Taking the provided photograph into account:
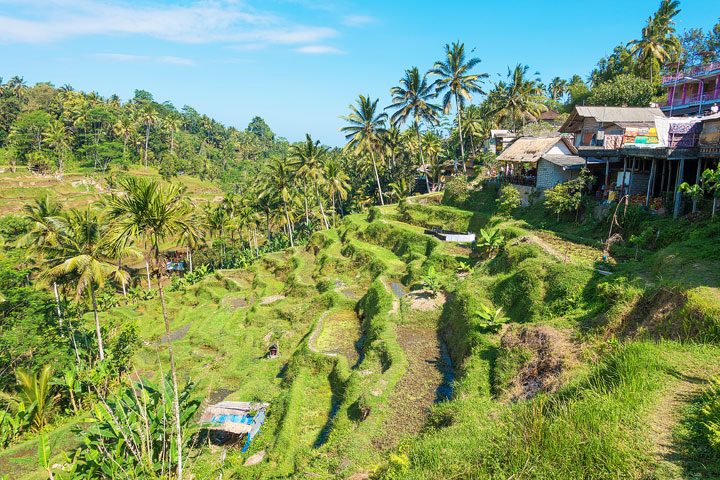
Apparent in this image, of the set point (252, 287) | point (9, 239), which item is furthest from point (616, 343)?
point (9, 239)

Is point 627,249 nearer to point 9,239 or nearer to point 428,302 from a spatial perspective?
point 428,302

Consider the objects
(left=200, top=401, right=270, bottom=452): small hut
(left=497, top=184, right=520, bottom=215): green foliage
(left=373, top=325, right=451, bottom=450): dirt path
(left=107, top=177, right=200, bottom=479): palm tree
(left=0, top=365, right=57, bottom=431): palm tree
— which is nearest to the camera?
(left=107, top=177, right=200, bottom=479): palm tree

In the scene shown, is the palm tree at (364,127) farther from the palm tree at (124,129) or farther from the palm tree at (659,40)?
the palm tree at (124,129)

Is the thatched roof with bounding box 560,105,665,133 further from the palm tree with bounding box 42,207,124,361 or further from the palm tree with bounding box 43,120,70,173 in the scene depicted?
the palm tree with bounding box 43,120,70,173

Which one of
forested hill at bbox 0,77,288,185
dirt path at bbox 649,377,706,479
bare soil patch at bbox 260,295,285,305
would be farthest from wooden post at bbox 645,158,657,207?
forested hill at bbox 0,77,288,185

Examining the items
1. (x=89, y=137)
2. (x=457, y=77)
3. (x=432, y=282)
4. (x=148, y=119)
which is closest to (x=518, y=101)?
(x=457, y=77)

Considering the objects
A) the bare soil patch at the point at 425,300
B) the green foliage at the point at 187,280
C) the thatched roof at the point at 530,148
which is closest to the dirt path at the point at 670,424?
the bare soil patch at the point at 425,300
